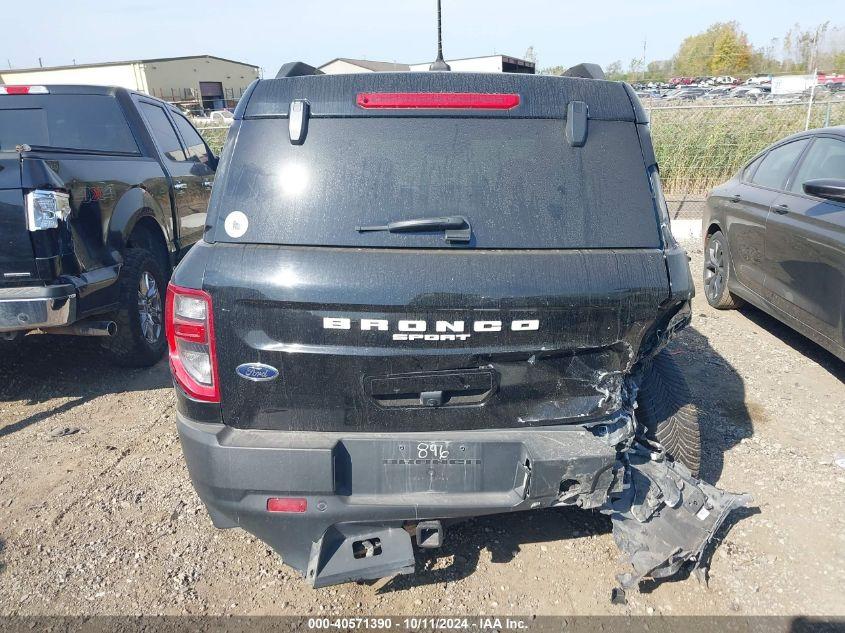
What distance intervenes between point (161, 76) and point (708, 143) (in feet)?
145

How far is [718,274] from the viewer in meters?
6.18

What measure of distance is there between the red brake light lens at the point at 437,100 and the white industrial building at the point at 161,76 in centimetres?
4131

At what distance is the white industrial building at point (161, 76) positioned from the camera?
4362cm

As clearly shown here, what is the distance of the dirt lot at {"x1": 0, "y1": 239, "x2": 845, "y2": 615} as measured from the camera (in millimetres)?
2621

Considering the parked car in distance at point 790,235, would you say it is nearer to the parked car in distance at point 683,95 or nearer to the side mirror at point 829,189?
the side mirror at point 829,189

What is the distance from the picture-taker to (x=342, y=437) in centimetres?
227

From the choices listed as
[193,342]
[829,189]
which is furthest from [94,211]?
[829,189]

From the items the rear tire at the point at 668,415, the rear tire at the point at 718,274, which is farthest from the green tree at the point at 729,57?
the rear tire at the point at 668,415

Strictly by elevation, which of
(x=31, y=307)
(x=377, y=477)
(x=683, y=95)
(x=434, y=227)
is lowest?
(x=377, y=477)

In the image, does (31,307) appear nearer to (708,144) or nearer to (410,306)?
(410,306)

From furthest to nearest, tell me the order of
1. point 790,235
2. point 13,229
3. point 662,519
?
point 790,235 < point 13,229 < point 662,519

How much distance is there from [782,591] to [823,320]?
2.31 m

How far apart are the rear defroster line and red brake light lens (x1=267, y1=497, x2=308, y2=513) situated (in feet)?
4.10

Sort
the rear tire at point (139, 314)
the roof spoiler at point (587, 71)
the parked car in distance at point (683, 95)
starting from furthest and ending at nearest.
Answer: the parked car in distance at point (683, 95), the rear tire at point (139, 314), the roof spoiler at point (587, 71)
